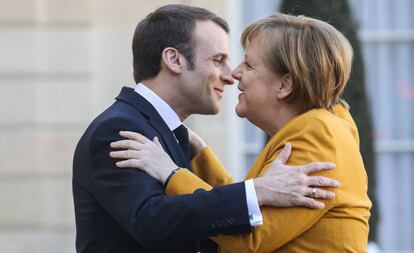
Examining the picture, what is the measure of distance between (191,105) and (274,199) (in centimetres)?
77

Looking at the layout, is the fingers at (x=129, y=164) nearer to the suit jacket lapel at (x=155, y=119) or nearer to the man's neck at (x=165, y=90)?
the suit jacket lapel at (x=155, y=119)

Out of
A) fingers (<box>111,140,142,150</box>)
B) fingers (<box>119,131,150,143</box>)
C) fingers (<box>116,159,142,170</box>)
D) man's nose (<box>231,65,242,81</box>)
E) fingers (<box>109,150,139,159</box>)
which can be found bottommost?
fingers (<box>116,159,142,170</box>)

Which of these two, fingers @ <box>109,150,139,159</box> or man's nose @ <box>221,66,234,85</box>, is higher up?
man's nose @ <box>221,66,234,85</box>

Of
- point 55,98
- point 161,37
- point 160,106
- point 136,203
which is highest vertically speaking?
point 161,37

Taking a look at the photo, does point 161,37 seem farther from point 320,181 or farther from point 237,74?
point 320,181

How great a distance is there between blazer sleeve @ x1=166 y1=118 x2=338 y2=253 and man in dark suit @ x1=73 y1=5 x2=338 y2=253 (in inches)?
1.3

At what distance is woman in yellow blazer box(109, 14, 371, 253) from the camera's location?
3.65 meters

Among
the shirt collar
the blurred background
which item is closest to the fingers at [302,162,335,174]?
the shirt collar

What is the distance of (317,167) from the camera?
362cm

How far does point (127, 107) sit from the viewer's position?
399 cm

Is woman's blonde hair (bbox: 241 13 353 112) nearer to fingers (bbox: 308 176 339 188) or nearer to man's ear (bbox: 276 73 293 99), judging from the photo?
man's ear (bbox: 276 73 293 99)

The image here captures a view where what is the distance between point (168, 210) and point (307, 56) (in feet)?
2.25

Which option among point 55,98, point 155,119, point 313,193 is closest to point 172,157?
point 155,119

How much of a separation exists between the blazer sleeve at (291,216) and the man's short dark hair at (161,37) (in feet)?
2.12
